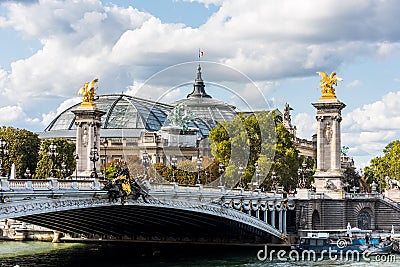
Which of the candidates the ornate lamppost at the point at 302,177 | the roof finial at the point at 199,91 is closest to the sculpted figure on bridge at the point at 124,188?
the ornate lamppost at the point at 302,177

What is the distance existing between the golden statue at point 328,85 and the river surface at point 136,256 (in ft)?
53.3

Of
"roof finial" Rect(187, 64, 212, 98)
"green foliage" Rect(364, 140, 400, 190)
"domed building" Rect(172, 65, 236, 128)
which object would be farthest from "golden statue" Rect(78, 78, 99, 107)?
"roof finial" Rect(187, 64, 212, 98)

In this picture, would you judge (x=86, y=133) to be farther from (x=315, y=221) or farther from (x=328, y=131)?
(x=315, y=221)

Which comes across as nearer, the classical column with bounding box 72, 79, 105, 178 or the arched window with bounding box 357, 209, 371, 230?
the arched window with bounding box 357, 209, 371, 230

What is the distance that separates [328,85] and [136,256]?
23.8 metres

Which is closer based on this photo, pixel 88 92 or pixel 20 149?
pixel 88 92

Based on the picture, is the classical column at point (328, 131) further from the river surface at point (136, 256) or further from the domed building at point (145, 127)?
the domed building at point (145, 127)

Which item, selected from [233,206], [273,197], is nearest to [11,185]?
[233,206]

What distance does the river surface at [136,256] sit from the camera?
5344cm

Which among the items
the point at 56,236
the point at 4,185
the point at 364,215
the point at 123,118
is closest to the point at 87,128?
the point at 56,236

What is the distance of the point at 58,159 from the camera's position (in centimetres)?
8394

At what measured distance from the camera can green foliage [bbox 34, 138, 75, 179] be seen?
3201 inches

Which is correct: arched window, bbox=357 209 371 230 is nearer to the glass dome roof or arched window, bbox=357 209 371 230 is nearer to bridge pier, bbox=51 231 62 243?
bridge pier, bbox=51 231 62 243

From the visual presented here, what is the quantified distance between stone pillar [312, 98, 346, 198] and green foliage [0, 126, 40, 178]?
2977cm
